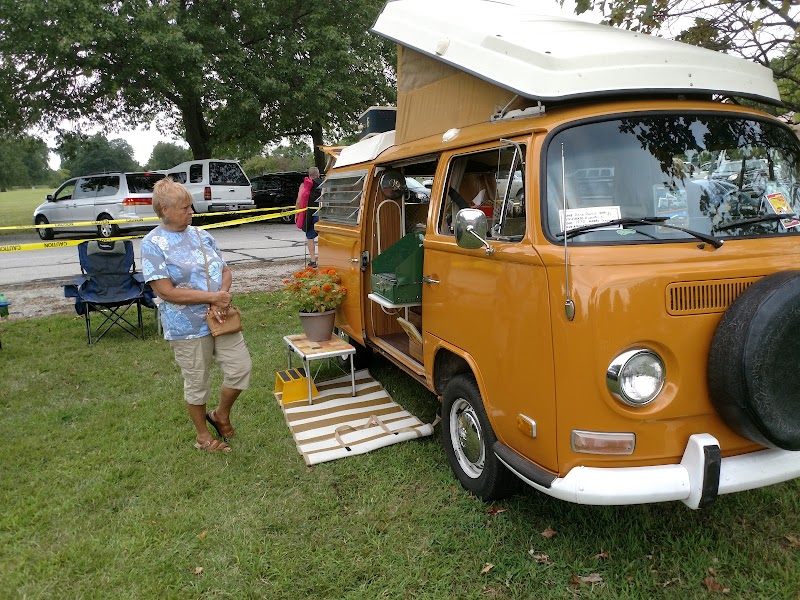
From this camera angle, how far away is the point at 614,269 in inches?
103

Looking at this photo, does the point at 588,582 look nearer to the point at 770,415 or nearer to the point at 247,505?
the point at 770,415

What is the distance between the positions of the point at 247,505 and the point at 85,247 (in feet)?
17.5

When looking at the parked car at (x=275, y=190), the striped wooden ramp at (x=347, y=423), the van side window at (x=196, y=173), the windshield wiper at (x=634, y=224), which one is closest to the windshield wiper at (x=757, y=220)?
the windshield wiper at (x=634, y=224)

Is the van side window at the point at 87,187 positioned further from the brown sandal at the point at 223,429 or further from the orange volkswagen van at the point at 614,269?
the orange volkswagen van at the point at 614,269

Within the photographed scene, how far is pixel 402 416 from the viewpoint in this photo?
5.03 m

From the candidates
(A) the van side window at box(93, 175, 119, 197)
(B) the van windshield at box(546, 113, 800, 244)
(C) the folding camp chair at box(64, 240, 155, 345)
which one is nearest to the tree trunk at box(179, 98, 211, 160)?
(A) the van side window at box(93, 175, 119, 197)

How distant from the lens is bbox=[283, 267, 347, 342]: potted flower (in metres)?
5.68

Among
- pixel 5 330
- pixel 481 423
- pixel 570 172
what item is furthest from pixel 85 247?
pixel 570 172

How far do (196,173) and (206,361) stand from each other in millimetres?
16174

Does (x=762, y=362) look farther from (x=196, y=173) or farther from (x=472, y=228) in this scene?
(x=196, y=173)

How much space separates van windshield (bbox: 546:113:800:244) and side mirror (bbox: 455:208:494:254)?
37 centimetres

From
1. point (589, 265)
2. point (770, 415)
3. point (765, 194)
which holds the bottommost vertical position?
point (770, 415)

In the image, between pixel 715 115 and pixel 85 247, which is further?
pixel 85 247

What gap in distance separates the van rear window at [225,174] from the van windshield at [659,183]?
1759cm
